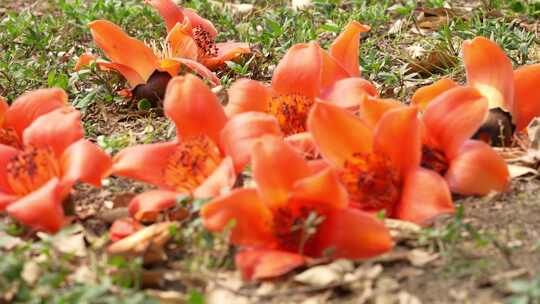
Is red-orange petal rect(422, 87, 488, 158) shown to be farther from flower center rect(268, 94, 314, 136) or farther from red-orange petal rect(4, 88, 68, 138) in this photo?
red-orange petal rect(4, 88, 68, 138)

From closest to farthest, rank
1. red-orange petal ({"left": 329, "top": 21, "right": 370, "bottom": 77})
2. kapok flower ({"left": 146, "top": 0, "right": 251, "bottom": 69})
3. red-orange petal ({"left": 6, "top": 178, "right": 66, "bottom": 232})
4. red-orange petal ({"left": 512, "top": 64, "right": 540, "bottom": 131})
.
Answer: red-orange petal ({"left": 6, "top": 178, "right": 66, "bottom": 232}) → red-orange petal ({"left": 512, "top": 64, "right": 540, "bottom": 131}) → red-orange petal ({"left": 329, "top": 21, "right": 370, "bottom": 77}) → kapok flower ({"left": 146, "top": 0, "right": 251, "bottom": 69})

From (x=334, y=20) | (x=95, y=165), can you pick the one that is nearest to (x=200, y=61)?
(x=334, y=20)

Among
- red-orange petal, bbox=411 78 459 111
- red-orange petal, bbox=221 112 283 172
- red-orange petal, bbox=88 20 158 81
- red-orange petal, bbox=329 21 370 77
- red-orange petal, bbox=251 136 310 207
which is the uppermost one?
red-orange petal, bbox=88 20 158 81

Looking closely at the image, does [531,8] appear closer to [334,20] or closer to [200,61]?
[334,20]

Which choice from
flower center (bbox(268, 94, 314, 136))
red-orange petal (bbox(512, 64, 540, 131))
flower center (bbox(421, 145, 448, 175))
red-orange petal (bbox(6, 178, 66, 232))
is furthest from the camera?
red-orange petal (bbox(512, 64, 540, 131))

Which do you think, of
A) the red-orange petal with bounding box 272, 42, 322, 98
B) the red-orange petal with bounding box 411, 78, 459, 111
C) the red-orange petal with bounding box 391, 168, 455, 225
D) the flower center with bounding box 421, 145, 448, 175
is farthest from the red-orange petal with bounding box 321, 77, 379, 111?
the red-orange petal with bounding box 391, 168, 455, 225

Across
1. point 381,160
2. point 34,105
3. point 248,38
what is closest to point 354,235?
point 381,160

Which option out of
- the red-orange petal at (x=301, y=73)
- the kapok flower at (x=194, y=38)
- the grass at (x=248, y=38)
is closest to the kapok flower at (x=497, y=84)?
the red-orange petal at (x=301, y=73)

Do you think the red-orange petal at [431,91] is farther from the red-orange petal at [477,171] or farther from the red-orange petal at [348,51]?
the red-orange petal at [477,171]
